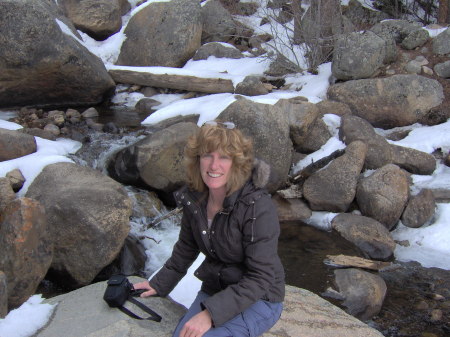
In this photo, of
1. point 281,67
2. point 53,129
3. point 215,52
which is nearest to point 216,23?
point 215,52

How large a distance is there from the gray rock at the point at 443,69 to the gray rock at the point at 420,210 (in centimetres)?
396

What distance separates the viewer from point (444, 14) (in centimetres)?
1205

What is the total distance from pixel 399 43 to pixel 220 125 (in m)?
9.70

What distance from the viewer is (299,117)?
317 inches

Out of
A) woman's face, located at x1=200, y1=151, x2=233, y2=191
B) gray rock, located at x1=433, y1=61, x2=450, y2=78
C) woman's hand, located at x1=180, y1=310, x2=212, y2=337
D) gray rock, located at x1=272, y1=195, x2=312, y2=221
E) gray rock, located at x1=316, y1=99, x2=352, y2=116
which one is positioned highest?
woman's face, located at x1=200, y1=151, x2=233, y2=191

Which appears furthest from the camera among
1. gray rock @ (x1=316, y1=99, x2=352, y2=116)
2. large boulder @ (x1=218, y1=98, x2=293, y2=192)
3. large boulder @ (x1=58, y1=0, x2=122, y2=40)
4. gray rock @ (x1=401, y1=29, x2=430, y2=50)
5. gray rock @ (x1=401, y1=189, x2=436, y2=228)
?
large boulder @ (x1=58, y1=0, x2=122, y2=40)

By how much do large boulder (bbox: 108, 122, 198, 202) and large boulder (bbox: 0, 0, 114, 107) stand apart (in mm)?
2969

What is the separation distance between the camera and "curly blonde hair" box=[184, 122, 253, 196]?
7.86ft

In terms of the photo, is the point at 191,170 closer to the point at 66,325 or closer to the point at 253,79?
the point at 66,325

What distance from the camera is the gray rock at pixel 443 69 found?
32.3ft

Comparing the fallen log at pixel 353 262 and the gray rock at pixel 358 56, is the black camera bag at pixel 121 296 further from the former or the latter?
the gray rock at pixel 358 56

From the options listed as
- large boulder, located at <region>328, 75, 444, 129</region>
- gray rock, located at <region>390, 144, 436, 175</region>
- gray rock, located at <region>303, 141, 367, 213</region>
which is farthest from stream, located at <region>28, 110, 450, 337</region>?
large boulder, located at <region>328, 75, 444, 129</region>

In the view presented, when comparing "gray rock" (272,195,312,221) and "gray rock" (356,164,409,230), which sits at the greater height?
"gray rock" (356,164,409,230)

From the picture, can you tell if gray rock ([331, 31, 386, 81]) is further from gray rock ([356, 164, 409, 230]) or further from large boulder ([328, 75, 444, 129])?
gray rock ([356, 164, 409, 230])
